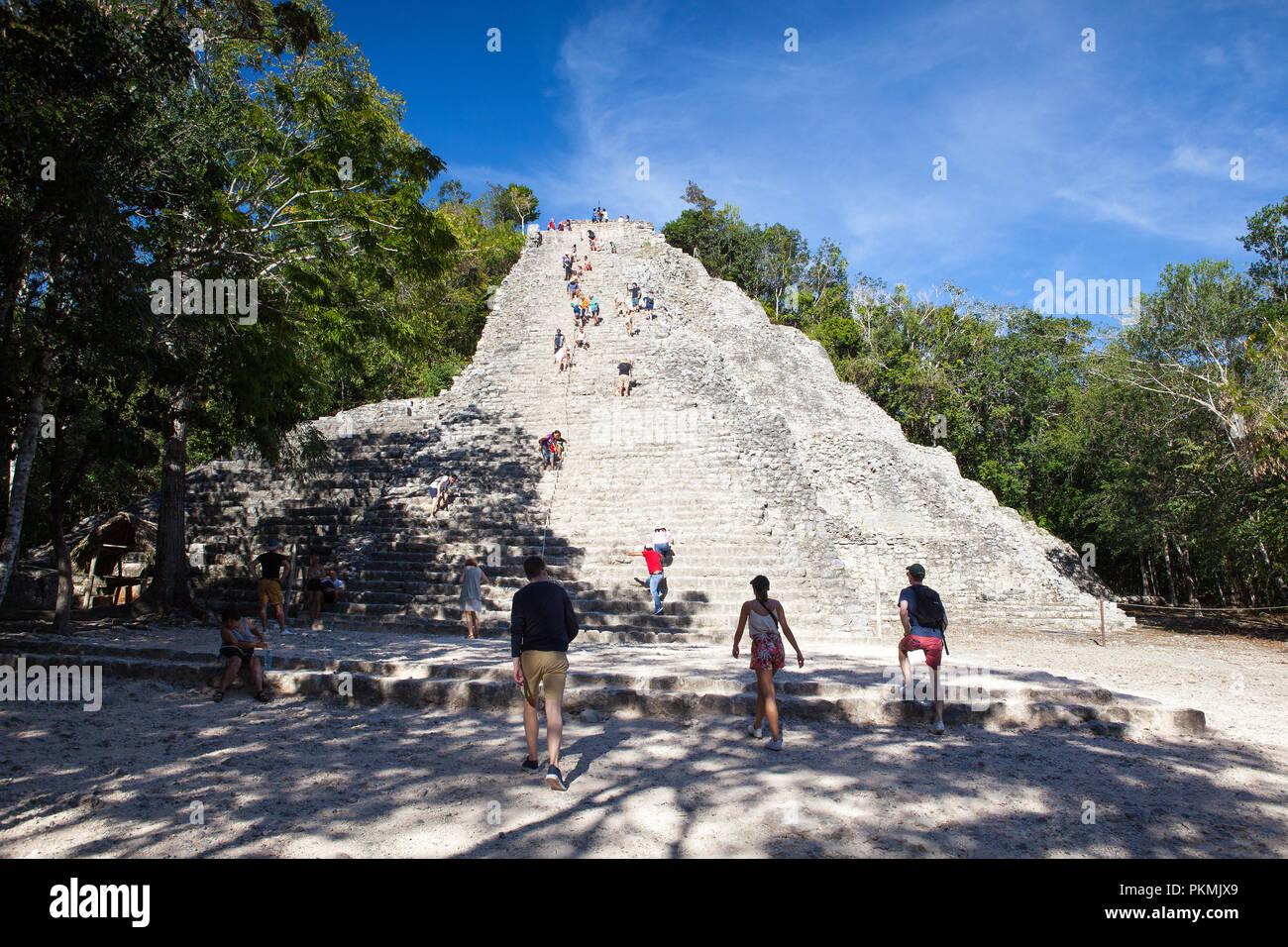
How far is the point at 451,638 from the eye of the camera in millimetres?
8938

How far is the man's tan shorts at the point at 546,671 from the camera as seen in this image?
13.9 feet

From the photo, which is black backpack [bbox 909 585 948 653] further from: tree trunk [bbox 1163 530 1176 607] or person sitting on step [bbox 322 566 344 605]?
tree trunk [bbox 1163 530 1176 607]

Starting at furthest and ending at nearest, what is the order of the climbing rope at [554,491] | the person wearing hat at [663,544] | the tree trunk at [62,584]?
the climbing rope at [554,491]
the person wearing hat at [663,544]
the tree trunk at [62,584]

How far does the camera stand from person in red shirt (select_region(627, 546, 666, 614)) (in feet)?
31.0

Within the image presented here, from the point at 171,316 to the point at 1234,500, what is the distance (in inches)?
737

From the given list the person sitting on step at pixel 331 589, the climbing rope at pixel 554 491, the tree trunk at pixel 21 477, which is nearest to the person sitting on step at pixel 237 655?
the tree trunk at pixel 21 477

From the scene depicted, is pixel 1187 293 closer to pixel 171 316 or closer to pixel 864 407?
pixel 864 407

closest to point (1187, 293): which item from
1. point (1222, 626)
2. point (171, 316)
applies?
point (1222, 626)

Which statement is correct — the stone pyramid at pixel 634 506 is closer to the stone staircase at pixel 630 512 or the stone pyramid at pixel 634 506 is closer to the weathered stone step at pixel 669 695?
the stone staircase at pixel 630 512

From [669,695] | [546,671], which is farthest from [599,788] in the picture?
[669,695]

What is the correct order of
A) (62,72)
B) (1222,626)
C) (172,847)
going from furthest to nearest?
(1222,626)
(62,72)
(172,847)

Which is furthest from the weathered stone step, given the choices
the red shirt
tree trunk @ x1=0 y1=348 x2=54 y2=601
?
the red shirt

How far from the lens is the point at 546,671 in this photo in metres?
4.25

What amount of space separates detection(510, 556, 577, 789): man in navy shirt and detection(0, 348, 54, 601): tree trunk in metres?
5.16
